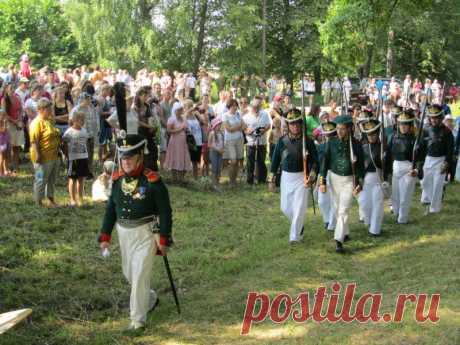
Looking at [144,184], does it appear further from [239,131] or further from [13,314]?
[239,131]

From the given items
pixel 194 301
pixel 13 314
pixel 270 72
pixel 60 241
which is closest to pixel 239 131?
pixel 60 241

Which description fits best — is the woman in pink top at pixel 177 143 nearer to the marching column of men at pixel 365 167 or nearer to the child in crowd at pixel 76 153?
the child in crowd at pixel 76 153

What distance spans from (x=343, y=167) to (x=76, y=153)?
480cm

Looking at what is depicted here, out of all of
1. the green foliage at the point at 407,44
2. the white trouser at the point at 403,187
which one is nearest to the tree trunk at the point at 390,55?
the green foliage at the point at 407,44

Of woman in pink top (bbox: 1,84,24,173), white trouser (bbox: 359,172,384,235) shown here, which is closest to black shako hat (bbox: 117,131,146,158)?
white trouser (bbox: 359,172,384,235)

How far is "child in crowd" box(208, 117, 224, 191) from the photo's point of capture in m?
15.0

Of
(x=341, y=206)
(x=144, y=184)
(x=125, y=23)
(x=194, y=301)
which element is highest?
(x=125, y=23)

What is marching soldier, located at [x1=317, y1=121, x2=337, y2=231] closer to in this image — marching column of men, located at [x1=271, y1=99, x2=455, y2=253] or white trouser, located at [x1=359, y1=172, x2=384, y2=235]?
marching column of men, located at [x1=271, y1=99, x2=455, y2=253]

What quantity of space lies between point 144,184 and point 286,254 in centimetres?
361

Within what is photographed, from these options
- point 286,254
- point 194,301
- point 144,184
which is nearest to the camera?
point 144,184

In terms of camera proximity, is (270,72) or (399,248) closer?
(399,248)

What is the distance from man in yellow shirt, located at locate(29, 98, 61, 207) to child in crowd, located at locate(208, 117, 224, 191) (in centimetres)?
433

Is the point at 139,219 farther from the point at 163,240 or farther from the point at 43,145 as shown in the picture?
the point at 43,145

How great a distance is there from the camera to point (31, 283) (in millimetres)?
8484
